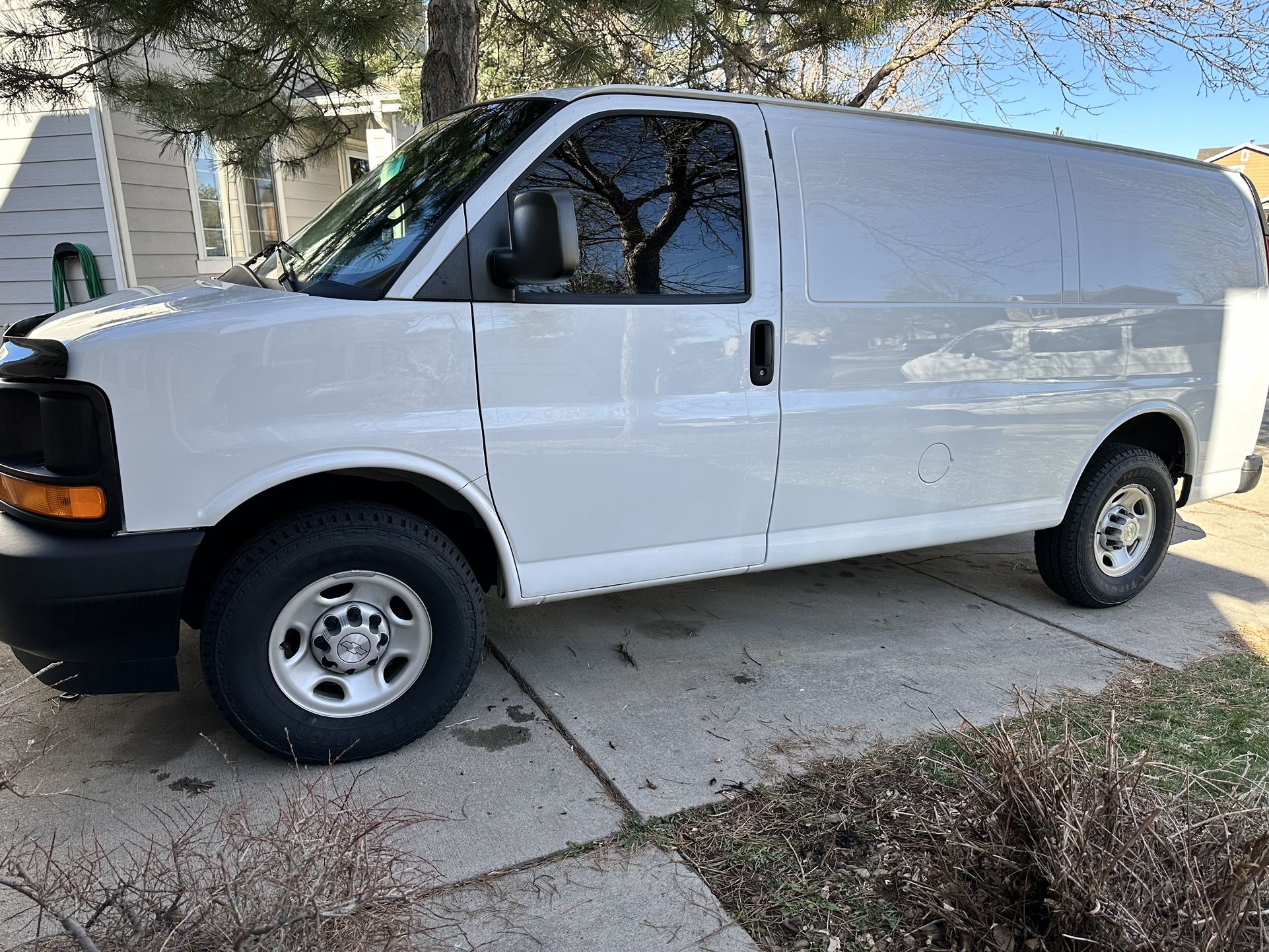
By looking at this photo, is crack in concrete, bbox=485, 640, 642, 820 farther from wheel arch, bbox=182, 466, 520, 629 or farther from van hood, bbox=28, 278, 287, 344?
van hood, bbox=28, 278, 287, 344

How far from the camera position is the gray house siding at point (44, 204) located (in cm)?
830

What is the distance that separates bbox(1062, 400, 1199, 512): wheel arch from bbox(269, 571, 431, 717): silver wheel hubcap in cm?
320

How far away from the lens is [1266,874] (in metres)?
2.01

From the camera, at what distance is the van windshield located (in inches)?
120

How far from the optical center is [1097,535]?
4719 mm

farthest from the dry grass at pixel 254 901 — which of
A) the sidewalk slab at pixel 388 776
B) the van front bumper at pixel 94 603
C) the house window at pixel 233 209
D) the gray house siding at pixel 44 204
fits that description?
the house window at pixel 233 209

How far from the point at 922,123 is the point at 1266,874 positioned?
307 cm

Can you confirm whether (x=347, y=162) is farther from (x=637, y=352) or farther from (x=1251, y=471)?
(x=1251, y=471)

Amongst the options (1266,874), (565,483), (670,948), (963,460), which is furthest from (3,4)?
(1266,874)

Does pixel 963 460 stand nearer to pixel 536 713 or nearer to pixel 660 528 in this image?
pixel 660 528

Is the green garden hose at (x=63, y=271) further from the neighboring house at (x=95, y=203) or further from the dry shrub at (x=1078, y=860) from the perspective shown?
the dry shrub at (x=1078, y=860)

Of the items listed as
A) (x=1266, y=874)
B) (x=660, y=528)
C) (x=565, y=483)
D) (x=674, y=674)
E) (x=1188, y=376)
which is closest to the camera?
(x=1266, y=874)

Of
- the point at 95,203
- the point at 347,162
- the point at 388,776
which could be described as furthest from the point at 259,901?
the point at 347,162

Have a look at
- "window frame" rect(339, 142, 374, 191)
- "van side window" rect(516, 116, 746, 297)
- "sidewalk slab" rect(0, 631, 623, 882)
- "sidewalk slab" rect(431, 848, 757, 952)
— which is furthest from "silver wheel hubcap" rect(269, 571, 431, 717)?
"window frame" rect(339, 142, 374, 191)
